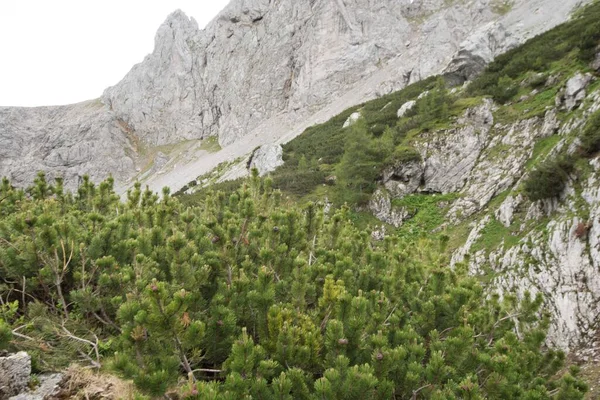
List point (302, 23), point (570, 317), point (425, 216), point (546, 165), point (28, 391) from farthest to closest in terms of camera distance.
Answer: point (302, 23)
point (425, 216)
point (546, 165)
point (570, 317)
point (28, 391)

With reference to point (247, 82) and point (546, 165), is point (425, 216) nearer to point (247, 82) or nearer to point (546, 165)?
point (546, 165)

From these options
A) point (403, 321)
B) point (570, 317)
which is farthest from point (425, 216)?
point (403, 321)

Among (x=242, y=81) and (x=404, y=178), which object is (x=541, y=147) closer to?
(x=404, y=178)

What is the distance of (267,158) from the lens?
40.5 metres

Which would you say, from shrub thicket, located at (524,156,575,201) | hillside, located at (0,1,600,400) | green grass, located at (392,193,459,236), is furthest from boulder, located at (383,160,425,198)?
shrub thicket, located at (524,156,575,201)

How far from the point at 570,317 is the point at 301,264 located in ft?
28.0

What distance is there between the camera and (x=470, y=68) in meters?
40.0

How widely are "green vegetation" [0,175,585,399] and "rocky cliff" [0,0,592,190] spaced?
180ft

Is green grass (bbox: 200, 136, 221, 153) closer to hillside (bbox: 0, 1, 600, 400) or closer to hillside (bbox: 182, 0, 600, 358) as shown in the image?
hillside (bbox: 182, 0, 600, 358)

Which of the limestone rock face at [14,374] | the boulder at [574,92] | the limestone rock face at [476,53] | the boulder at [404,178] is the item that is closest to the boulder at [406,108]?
the limestone rock face at [476,53]

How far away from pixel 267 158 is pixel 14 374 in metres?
38.1

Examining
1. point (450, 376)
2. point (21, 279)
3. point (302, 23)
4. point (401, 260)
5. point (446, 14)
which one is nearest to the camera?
point (450, 376)

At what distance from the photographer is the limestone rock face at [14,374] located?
2857mm

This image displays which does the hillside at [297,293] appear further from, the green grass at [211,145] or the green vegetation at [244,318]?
the green grass at [211,145]
